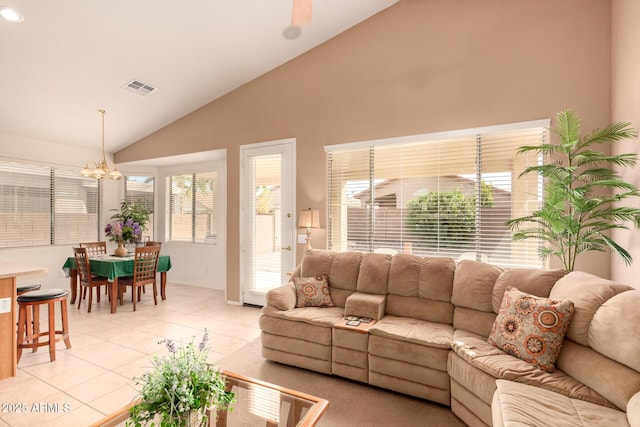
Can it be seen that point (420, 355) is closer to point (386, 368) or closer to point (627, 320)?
point (386, 368)

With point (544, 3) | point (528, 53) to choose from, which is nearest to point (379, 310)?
point (528, 53)

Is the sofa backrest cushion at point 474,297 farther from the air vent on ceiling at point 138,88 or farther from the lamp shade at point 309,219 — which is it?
the air vent on ceiling at point 138,88

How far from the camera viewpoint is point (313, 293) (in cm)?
327

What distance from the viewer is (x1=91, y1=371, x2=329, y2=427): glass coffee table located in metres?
1.53

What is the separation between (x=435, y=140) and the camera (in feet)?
11.9

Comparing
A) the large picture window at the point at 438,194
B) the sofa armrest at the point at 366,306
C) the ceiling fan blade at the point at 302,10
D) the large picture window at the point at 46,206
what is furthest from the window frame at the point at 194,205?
the ceiling fan blade at the point at 302,10

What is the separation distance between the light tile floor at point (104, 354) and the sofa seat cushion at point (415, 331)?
1667 mm

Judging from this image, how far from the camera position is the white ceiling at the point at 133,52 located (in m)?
3.18

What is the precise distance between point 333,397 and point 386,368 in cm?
47

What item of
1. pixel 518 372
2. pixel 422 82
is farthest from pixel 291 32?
pixel 518 372

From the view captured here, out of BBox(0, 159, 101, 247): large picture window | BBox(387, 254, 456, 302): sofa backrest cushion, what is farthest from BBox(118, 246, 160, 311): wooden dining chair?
BBox(387, 254, 456, 302): sofa backrest cushion

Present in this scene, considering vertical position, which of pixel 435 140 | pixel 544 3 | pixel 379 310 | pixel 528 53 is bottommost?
pixel 379 310

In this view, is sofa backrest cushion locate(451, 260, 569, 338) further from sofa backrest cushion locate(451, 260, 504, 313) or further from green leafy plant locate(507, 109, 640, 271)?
green leafy plant locate(507, 109, 640, 271)

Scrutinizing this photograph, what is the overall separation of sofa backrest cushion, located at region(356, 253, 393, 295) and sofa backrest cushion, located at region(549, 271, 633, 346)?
143 cm
